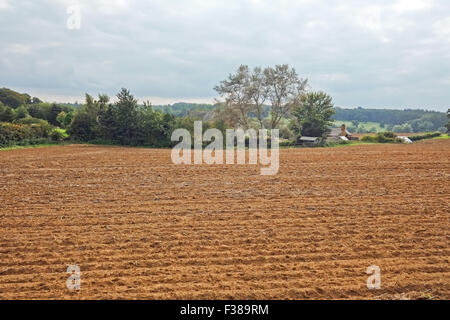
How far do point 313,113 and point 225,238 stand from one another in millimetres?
33695

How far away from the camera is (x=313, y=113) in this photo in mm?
37656

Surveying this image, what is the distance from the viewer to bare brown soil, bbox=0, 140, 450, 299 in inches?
179

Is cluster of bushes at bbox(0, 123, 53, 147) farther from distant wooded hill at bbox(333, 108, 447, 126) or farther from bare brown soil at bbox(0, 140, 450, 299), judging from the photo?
distant wooded hill at bbox(333, 108, 447, 126)

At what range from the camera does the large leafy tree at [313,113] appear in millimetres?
37156

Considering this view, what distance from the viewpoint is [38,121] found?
33438mm

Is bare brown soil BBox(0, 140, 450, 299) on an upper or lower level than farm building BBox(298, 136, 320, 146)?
lower

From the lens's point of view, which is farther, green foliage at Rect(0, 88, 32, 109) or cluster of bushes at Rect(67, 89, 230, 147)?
green foliage at Rect(0, 88, 32, 109)

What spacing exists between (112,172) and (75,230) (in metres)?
7.75

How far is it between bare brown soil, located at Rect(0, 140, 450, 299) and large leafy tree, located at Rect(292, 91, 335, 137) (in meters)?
25.5

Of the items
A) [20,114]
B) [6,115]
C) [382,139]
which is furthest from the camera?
[382,139]
